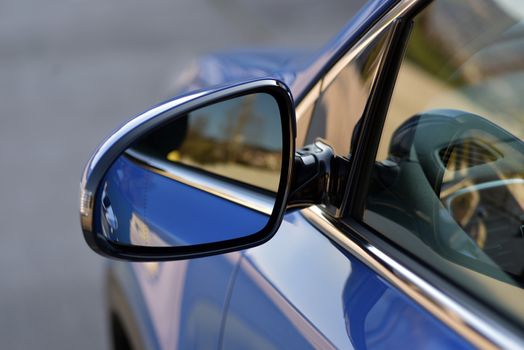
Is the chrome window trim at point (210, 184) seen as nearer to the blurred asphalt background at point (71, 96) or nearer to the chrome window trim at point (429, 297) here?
the chrome window trim at point (429, 297)

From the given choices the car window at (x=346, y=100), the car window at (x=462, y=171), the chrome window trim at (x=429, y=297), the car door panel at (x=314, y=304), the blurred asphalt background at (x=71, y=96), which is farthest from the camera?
the blurred asphalt background at (x=71, y=96)

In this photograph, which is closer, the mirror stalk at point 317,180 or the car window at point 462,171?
the car window at point 462,171

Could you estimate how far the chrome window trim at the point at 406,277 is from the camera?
1210 mm

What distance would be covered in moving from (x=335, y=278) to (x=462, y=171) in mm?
312

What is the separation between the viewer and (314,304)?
5.08 ft

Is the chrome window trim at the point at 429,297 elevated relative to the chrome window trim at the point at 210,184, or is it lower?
lower

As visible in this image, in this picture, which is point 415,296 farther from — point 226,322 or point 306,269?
point 226,322

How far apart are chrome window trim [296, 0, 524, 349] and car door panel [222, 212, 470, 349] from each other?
0.04 feet

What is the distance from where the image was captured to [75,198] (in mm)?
5398

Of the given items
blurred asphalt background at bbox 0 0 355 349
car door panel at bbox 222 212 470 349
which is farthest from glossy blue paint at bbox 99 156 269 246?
blurred asphalt background at bbox 0 0 355 349

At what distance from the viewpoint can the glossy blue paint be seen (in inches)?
66.2

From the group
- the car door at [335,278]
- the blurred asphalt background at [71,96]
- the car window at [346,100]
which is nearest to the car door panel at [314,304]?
the car door at [335,278]

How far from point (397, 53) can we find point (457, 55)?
0.46 m

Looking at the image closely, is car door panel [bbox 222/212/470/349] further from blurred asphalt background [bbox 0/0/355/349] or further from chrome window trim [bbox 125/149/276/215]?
blurred asphalt background [bbox 0/0/355/349]
